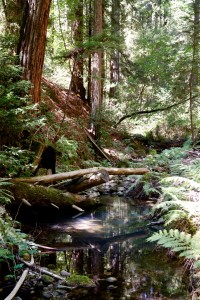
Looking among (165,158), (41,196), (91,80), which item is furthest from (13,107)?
(91,80)

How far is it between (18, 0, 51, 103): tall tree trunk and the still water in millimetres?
3074

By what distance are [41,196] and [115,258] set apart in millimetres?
2352

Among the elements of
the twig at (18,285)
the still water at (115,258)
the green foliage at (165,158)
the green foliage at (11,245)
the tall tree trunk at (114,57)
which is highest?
the tall tree trunk at (114,57)

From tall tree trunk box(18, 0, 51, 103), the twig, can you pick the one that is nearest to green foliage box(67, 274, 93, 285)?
the twig

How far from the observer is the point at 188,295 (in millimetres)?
3689

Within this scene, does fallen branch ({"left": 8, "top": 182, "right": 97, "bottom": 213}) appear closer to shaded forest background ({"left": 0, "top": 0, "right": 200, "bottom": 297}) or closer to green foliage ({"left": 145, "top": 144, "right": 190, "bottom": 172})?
shaded forest background ({"left": 0, "top": 0, "right": 200, "bottom": 297})

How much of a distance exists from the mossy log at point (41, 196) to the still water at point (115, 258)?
355 millimetres

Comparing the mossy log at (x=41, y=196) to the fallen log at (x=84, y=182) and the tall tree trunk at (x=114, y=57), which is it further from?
the tall tree trunk at (x=114, y=57)

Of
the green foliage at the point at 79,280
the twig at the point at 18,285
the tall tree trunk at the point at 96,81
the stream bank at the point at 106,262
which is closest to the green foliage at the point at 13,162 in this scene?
the stream bank at the point at 106,262

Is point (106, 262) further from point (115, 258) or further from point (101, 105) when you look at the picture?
point (101, 105)

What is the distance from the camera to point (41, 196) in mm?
6703

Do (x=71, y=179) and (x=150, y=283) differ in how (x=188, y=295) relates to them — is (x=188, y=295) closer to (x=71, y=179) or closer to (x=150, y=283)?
(x=150, y=283)

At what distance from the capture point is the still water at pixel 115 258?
3797 mm

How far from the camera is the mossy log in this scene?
21.0 ft
